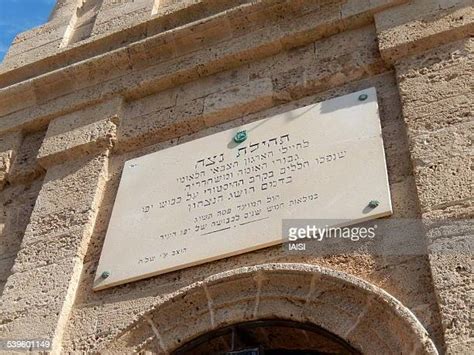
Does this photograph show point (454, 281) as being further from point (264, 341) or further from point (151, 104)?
point (151, 104)

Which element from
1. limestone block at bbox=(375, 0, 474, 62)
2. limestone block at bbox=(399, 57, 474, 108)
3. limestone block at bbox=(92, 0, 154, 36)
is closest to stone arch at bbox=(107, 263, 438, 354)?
limestone block at bbox=(399, 57, 474, 108)

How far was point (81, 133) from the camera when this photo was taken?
17.0 ft

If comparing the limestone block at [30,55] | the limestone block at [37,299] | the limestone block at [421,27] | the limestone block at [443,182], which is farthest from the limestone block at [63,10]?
the limestone block at [443,182]

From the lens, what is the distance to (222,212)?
13.4 ft

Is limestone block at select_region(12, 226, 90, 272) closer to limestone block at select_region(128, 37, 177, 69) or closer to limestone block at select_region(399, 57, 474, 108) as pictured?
limestone block at select_region(128, 37, 177, 69)

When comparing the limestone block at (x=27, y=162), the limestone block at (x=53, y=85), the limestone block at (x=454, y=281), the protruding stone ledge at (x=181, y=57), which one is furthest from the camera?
the limestone block at (x=53, y=85)

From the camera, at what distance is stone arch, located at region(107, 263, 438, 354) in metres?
3.26

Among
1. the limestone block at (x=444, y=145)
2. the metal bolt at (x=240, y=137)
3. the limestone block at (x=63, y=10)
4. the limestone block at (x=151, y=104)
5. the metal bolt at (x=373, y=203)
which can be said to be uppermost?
the limestone block at (x=63, y=10)

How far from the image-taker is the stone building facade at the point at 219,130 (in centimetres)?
342

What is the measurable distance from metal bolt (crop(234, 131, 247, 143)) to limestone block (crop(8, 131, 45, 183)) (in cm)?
159

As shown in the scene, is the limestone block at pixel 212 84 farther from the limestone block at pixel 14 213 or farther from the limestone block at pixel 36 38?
the limestone block at pixel 36 38

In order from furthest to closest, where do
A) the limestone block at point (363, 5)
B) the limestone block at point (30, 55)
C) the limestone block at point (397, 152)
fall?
the limestone block at point (30, 55)
the limestone block at point (363, 5)
the limestone block at point (397, 152)

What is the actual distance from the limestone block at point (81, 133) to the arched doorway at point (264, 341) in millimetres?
1867

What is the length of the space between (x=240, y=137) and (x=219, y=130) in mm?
259
